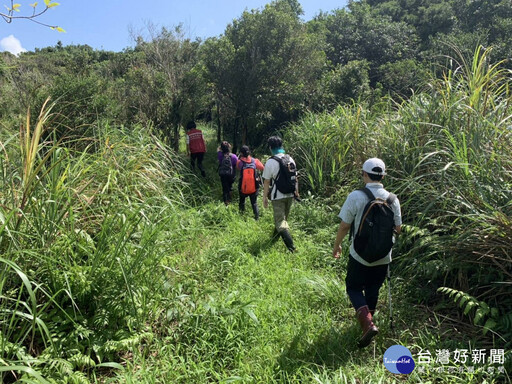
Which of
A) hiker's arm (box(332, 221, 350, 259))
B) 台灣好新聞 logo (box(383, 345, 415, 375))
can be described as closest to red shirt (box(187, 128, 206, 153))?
hiker's arm (box(332, 221, 350, 259))

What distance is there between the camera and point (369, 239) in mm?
2350

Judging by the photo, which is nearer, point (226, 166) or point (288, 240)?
point (288, 240)

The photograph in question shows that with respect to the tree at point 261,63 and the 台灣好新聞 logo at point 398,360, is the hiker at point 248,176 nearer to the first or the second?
the 台灣好新聞 logo at point 398,360

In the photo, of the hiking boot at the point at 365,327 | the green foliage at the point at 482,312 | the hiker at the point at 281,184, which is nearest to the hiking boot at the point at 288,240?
the hiker at the point at 281,184

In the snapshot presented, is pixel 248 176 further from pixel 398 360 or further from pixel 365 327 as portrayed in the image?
pixel 398 360

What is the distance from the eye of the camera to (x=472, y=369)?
85.7 inches

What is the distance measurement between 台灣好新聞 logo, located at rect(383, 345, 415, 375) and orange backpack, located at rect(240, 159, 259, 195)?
311cm

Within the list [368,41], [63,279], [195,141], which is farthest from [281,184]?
[368,41]

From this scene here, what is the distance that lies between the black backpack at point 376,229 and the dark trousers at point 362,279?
0.62ft

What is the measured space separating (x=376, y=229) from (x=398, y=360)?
0.95m

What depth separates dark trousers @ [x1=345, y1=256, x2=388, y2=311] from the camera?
2523 millimetres

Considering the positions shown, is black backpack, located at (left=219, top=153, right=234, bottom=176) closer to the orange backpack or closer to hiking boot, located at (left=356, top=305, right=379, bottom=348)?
the orange backpack

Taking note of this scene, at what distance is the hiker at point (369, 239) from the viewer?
7.69 ft

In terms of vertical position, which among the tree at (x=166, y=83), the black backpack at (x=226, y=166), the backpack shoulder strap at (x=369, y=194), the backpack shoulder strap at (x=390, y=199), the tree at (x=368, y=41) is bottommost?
the backpack shoulder strap at (x=390, y=199)
